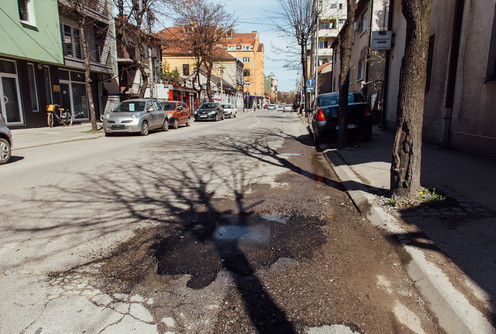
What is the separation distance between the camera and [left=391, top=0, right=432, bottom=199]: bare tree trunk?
4.33 meters

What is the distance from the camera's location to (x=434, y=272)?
9.45ft

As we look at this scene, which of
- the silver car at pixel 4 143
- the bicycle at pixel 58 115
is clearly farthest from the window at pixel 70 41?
the silver car at pixel 4 143

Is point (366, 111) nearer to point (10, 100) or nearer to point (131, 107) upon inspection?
point (131, 107)

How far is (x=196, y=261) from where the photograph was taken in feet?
10.8

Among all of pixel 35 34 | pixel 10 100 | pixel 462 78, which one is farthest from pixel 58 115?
pixel 462 78

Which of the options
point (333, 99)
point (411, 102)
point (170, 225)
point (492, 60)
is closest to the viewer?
point (170, 225)

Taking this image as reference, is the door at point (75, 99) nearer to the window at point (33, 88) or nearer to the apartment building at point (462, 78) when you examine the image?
the window at point (33, 88)

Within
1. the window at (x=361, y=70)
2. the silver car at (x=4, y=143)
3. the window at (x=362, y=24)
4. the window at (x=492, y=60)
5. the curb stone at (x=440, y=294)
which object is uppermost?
the window at (x=362, y=24)

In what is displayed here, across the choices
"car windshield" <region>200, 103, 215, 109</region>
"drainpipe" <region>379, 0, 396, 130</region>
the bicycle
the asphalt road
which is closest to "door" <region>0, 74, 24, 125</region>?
the bicycle

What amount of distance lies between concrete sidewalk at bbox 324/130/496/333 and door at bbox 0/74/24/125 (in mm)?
17331

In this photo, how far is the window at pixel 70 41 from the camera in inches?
827

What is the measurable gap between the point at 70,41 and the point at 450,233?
78.1 feet

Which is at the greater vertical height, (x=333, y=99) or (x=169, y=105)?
(x=333, y=99)

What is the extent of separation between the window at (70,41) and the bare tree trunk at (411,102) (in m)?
21.5
